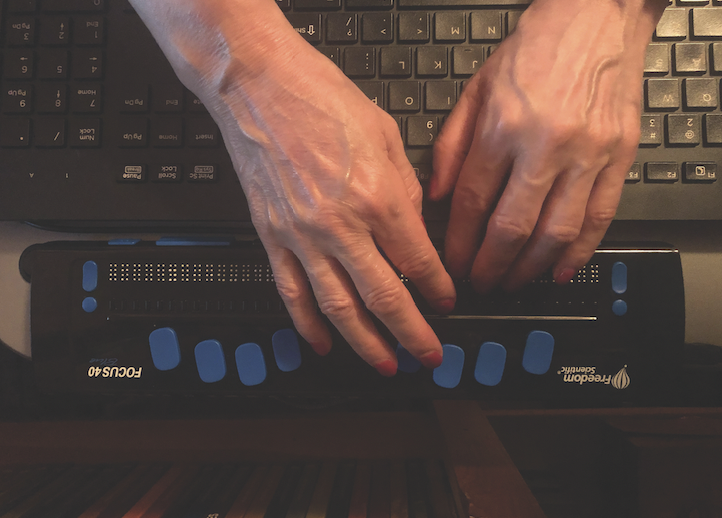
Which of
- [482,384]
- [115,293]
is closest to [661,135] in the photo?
[482,384]

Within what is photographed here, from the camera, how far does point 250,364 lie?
0.41 meters

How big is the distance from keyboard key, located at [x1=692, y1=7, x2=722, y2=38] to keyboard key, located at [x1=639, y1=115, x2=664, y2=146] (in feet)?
0.32

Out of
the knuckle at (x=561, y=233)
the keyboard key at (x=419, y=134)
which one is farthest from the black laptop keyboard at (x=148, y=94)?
the knuckle at (x=561, y=233)

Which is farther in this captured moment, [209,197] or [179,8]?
[209,197]

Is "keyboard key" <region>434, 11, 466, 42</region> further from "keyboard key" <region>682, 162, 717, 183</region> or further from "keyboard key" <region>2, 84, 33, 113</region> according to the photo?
"keyboard key" <region>2, 84, 33, 113</region>

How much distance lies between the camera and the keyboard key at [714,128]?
40cm

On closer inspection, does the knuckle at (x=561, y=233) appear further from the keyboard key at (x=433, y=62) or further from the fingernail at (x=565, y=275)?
the keyboard key at (x=433, y=62)

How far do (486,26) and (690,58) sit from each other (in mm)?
200

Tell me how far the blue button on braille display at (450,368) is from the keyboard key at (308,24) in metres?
0.33

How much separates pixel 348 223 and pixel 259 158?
88mm

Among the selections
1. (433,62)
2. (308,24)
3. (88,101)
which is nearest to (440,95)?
(433,62)

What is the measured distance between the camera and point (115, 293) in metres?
0.41

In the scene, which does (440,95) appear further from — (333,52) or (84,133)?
(84,133)

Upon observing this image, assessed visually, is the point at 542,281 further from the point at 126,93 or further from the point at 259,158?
the point at 126,93
